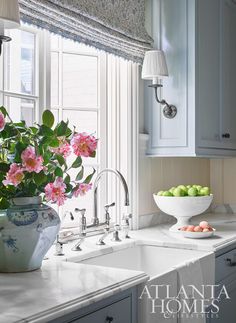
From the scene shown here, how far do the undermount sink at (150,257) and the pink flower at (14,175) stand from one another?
892 millimetres

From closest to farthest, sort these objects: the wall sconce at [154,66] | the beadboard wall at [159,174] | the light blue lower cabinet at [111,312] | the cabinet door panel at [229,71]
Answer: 1. the light blue lower cabinet at [111,312]
2. the wall sconce at [154,66]
3. the beadboard wall at [159,174]
4. the cabinet door panel at [229,71]

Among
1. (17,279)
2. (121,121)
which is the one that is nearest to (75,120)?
(121,121)

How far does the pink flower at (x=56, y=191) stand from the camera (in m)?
1.67

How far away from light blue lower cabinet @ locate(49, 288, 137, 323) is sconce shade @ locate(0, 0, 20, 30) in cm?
93

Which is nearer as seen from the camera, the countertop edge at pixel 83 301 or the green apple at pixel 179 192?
the countertop edge at pixel 83 301

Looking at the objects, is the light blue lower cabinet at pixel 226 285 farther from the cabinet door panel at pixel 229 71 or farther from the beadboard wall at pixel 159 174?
the cabinet door panel at pixel 229 71

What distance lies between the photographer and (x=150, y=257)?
2545 mm

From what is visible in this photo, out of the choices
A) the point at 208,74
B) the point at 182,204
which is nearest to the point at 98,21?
the point at 208,74

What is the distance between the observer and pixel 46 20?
214 cm

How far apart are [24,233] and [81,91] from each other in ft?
4.25

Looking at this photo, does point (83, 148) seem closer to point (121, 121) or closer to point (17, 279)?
point (17, 279)

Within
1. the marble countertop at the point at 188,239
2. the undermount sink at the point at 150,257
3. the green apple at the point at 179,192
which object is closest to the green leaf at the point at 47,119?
the undermount sink at the point at 150,257

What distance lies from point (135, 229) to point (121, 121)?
24.9 inches

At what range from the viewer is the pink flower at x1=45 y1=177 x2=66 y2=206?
1.67 m
